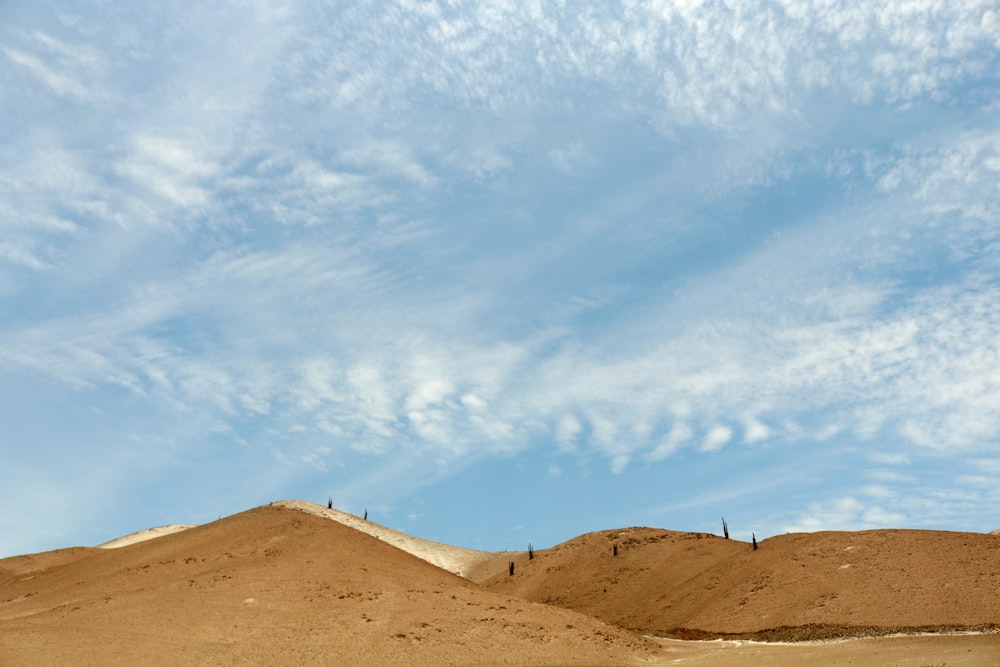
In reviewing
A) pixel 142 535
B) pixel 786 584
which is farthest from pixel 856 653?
pixel 142 535

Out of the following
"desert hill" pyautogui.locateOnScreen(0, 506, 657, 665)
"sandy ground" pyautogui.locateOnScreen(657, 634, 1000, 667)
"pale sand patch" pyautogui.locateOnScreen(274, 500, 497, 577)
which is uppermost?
"pale sand patch" pyautogui.locateOnScreen(274, 500, 497, 577)

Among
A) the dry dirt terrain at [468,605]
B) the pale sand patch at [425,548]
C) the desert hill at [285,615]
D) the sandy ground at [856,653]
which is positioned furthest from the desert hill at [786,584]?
the pale sand patch at [425,548]

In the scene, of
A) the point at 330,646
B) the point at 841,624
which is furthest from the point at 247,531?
the point at 841,624

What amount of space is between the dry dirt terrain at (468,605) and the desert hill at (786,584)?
16 cm

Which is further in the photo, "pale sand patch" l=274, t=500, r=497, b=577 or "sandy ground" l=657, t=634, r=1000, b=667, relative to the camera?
"pale sand patch" l=274, t=500, r=497, b=577

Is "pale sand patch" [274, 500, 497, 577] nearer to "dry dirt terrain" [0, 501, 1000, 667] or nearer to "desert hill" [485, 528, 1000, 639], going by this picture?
"desert hill" [485, 528, 1000, 639]

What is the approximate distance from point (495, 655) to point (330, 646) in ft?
24.0

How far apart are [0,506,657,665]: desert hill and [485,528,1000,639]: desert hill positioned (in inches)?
352

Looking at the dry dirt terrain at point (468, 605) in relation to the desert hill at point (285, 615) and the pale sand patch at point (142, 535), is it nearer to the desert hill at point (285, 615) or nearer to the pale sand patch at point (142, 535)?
the desert hill at point (285, 615)

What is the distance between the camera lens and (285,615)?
123 feet

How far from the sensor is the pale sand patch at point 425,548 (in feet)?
255

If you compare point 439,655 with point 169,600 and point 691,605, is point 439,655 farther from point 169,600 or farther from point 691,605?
point 691,605

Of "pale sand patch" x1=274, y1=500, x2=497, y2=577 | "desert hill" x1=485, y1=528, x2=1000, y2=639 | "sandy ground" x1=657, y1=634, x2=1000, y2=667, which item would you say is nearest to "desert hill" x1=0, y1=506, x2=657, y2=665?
"sandy ground" x1=657, y1=634, x2=1000, y2=667

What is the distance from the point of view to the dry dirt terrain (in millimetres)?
33875
